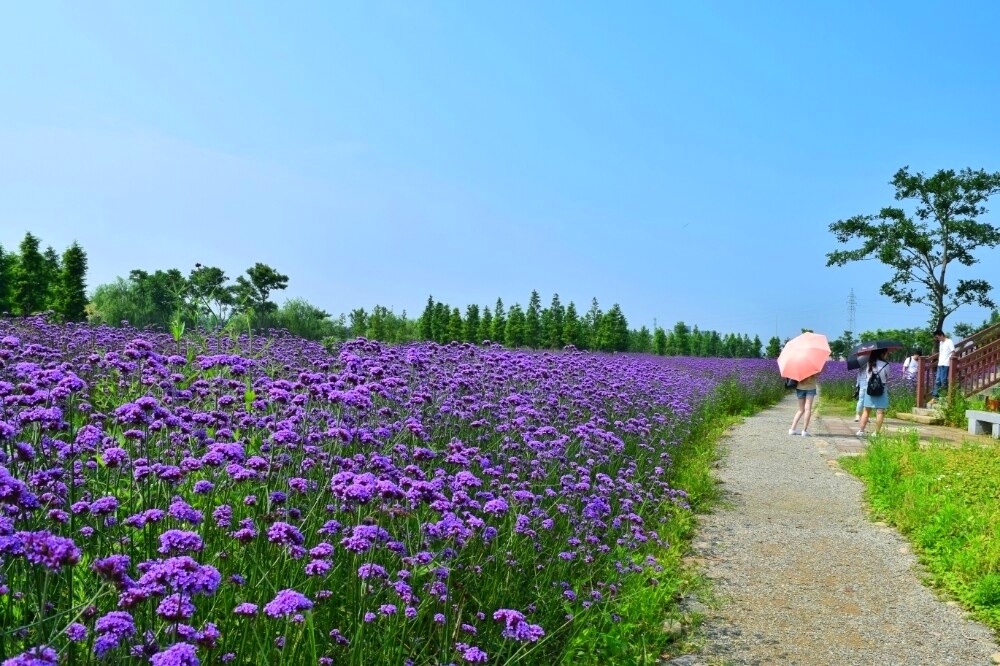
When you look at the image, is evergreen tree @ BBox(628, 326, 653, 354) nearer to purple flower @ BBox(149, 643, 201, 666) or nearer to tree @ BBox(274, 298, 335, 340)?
tree @ BBox(274, 298, 335, 340)

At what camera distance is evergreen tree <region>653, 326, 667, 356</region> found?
211 feet

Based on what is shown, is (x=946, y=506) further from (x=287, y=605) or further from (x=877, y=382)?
(x=287, y=605)

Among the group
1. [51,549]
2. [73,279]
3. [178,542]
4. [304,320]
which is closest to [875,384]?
[178,542]

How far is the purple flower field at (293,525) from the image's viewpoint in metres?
2.09

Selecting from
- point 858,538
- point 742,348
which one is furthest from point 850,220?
point 742,348

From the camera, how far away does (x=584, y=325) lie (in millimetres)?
54125

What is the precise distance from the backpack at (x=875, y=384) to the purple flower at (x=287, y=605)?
11.9 metres

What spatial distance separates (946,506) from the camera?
650 centimetres

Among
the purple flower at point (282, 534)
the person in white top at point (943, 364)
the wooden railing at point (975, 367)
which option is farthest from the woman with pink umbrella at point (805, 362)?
the purple flower at point (282, 534)

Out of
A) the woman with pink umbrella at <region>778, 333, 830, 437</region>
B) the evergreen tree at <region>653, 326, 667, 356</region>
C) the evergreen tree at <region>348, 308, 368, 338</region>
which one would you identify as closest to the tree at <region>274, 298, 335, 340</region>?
the evergreen tree at <region>348, 308, 368, 338</region>

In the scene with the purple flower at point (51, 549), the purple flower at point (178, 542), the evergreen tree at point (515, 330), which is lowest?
the purple flower at point (178, 542)

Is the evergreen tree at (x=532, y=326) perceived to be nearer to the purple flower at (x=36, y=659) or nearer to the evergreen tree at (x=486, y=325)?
the evergreen tree at (x=486, y=325)

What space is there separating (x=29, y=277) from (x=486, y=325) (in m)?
27.7

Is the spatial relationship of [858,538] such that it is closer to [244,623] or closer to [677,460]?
[677,460]
